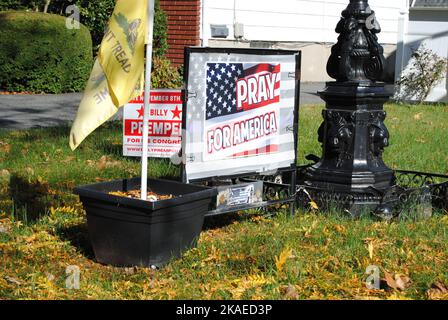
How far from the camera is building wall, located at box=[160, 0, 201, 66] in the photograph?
70.1 ft

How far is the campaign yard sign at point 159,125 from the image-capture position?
8.66 meters

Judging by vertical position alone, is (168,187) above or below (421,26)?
below

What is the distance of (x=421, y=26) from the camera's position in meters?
19.9

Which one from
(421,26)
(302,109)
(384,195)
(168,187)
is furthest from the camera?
(421,26)

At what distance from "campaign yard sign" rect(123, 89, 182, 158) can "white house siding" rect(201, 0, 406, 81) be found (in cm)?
1260

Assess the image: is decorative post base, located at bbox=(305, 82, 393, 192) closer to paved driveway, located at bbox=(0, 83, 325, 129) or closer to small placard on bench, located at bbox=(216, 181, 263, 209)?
small placard on bench, located at bbox=(216, 181, 263, 209)

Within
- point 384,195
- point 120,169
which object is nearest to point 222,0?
point 120,169

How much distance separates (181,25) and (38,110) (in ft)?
24.8

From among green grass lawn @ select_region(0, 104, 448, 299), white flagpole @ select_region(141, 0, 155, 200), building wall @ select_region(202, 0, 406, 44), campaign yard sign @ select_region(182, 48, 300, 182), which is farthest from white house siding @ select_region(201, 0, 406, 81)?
white flagpole @ select_region(141, 0, 155, 200)

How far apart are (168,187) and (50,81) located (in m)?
Answer: 13.1

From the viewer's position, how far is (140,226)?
17.3ft

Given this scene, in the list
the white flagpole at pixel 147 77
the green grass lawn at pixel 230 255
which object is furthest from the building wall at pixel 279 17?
the white flagpole at pixel 147 77

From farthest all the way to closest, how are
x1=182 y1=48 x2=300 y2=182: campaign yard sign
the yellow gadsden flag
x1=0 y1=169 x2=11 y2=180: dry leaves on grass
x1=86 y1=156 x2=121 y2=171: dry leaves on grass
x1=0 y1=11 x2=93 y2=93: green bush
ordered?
x1=0 y1=11 x2=93 y2=93: green bush
x1=86 y1=156 x2=121 y2=171: dry leaves on grass
x1=0 y1=169 x2=11 y2=180: dry leaves on grass
x1=182 y1=48 x2=300 y2=182: campaign yard sign
the yellow gadsden flag
